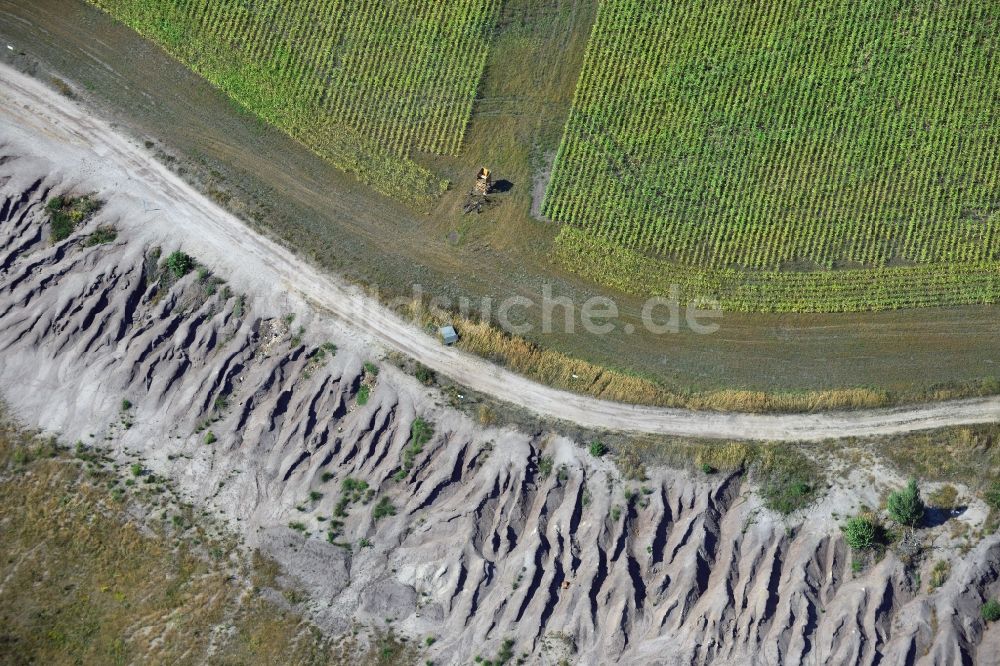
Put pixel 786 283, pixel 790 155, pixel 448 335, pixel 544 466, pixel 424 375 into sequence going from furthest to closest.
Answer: pixel 790 155 < pixel 786 283 < pixel 448 335 < pixel 424 375 < pixel 544 466

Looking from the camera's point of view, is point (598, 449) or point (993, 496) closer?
point (993, 496)

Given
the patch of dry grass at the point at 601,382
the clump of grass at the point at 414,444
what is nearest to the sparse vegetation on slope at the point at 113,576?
the clump of grass at the point at 414,444

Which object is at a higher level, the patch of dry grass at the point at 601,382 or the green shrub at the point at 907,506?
the patch of dry grass at the point at 601,382

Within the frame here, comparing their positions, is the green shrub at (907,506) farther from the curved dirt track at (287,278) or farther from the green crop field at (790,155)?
the green crop field at (790,155)

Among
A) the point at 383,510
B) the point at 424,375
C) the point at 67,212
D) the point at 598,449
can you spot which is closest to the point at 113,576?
the point at 383,510

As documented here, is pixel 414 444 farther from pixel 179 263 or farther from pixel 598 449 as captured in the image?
pixel 179 263

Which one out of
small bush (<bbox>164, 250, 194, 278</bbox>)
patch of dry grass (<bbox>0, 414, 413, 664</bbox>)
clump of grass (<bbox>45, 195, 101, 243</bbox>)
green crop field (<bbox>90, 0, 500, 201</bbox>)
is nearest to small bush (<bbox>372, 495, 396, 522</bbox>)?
patch of dry grass (<bbox>0, 414, 413, 664</bbox>)

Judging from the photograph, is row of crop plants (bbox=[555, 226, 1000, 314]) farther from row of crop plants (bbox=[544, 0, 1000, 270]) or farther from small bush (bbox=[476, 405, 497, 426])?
small bush (bbox=[476, 405, 497, 426])
